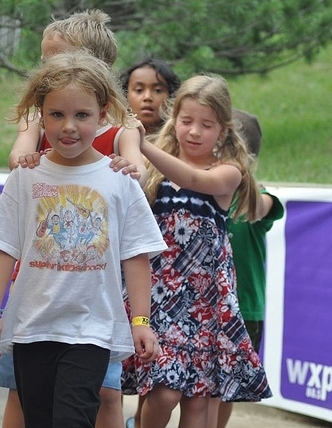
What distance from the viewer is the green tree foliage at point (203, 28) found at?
9.53 m

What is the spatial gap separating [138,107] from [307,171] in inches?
254

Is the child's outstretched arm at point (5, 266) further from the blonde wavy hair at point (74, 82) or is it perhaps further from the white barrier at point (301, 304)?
the white barrier at point (301, 304)

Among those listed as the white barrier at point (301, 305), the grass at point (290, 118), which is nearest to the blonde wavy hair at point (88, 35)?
the white barrier at point (301, 305)

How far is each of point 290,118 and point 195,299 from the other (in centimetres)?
1047

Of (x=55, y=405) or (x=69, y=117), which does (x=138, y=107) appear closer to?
(x=69, y=117)

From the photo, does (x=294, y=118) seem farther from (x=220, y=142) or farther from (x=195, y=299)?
(x=195, y=299)

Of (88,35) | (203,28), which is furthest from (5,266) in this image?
(203,28)

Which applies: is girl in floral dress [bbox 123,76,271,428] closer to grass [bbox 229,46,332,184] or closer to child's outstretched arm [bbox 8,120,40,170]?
child's outstretched arm [bbox 8,120,40,170]

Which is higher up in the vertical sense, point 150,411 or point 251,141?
point 251,141

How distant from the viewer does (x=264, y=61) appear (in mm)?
11625

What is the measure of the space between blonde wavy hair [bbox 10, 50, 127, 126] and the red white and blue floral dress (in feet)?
2.54

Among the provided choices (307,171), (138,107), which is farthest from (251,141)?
(307,171)

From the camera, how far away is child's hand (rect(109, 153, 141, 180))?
3.48 metres

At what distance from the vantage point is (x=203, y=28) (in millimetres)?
10258
